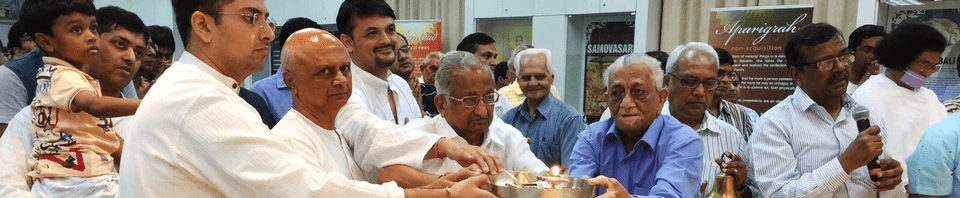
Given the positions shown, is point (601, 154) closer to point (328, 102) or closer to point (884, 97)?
point (328, 102)

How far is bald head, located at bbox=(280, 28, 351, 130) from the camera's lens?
6.39ft

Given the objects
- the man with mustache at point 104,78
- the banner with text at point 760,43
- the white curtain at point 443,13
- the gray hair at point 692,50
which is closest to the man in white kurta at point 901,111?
the gray hair at point 692,50

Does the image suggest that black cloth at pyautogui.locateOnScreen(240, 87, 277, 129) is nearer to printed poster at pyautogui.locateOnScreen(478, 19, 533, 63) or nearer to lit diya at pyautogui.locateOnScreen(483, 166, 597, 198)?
lit diya at pyautogui.locateOnScreen(483, 166, 597, 198)

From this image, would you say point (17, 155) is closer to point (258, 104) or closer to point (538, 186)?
point (258, 104)

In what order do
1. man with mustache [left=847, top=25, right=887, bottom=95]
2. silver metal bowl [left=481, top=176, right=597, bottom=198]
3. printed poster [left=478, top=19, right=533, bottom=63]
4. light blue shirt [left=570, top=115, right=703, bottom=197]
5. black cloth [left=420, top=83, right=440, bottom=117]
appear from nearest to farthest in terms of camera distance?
silver metal bowl [left=481, top=176, right=597, bottom=198]
light blue shirt [left=570, top=115, right=703, bottom=197]
man with mustache [left=847, top=25, right=887, bottom=95]
black cloth [left=420, top=83, right=440, bottom=117]
printed poster [left=478, top=19, right=533, bottom=63]

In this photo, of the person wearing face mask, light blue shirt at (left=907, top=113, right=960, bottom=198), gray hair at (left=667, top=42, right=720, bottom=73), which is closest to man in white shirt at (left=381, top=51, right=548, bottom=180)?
gray hair at (left=667, top=42, right=720, bottom=73)

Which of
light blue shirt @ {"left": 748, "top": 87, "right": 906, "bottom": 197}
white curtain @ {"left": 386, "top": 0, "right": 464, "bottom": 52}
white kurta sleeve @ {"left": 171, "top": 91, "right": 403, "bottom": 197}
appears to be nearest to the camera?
white kurta sleeve @ {"left": 171, "top": 91, "right": 403, "bottom": 197}

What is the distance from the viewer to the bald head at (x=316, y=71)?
1948 millimetres

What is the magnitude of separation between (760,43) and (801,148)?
366 centimetres

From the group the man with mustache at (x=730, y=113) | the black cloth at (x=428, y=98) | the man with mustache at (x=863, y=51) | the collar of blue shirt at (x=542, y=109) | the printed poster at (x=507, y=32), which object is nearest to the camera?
the man with mustache at (x=730, y=113)

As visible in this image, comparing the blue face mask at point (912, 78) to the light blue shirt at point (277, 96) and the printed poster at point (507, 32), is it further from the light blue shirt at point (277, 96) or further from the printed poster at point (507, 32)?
the printed poster at point (507, 32)

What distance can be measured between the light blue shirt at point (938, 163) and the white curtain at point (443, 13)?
22.1 feet

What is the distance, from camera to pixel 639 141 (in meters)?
2.46

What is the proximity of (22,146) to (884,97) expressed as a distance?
373 cm
